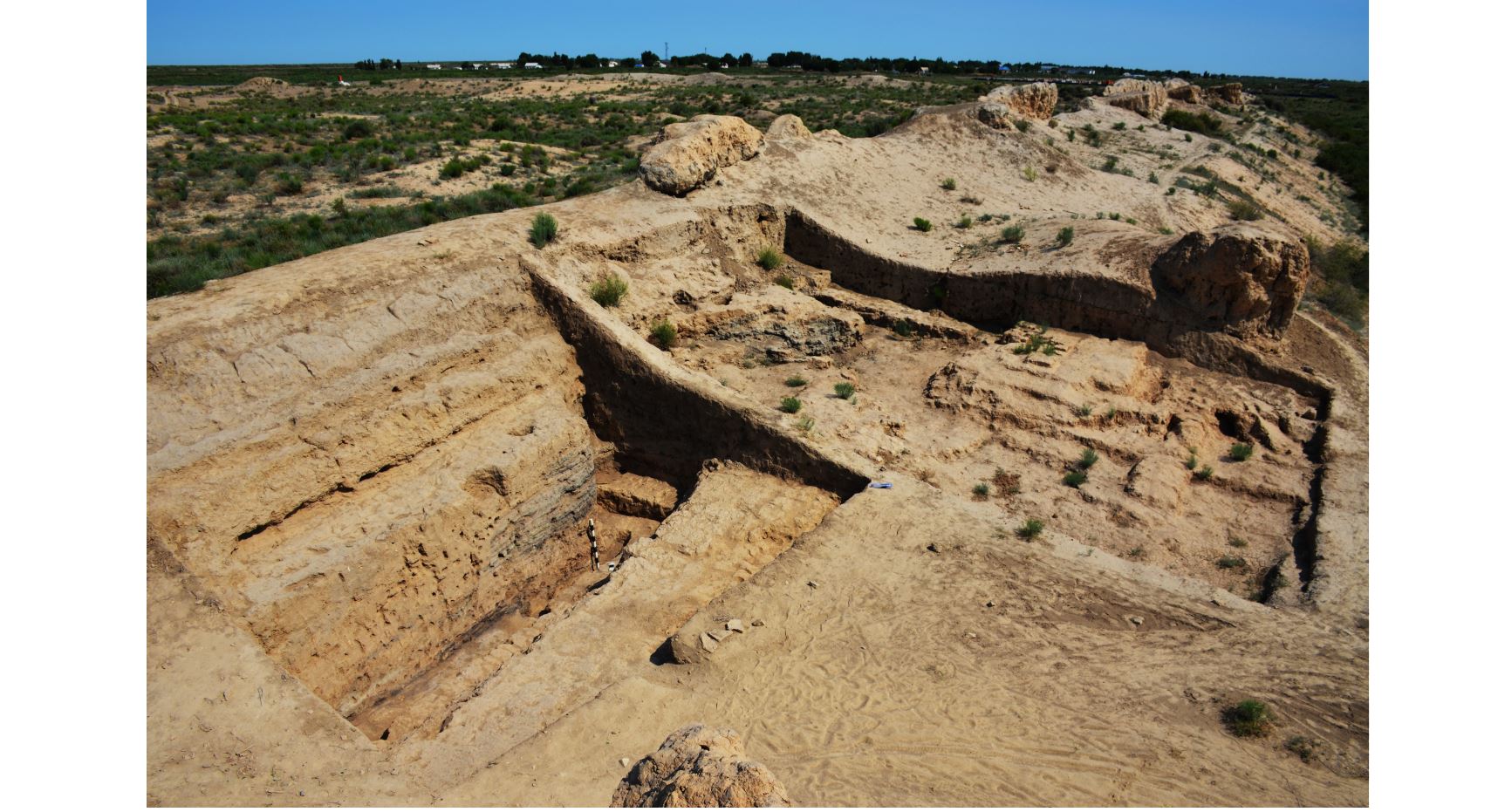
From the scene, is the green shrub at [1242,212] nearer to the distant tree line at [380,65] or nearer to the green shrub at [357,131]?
the green shrub at [357,131]

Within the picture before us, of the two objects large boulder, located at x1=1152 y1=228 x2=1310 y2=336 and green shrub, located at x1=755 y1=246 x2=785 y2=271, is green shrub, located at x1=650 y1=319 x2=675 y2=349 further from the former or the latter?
large boulder, located at x1=1152 y1=228 x2=1310 y2=336

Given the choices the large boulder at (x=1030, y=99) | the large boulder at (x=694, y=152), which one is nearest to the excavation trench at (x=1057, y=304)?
the large boulder at (x=694, y=152)

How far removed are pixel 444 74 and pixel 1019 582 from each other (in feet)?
215

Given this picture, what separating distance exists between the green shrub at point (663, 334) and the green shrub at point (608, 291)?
2.09ft

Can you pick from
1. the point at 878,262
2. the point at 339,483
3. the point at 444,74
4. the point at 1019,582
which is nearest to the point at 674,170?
the point at 878,262

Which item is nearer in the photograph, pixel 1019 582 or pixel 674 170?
pixel 1019 582

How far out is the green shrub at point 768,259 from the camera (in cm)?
1391

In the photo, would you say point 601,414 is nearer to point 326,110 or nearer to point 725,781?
point 725,781

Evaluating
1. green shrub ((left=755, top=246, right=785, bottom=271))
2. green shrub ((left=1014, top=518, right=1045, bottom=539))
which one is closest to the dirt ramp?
green shrub ((left=1014, top=518, right=1045, bottom=539))

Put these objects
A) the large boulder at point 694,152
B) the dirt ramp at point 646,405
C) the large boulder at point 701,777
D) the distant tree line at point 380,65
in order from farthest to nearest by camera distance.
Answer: the distant tree line at point 380,65 < the large boulder at point 694,152 < the dirt ramp at point 646,405 < the large boulder at point 701,777

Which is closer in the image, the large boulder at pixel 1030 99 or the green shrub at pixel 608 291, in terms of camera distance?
the green shrub at pixel 608 291

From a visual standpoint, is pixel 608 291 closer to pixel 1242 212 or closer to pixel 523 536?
pixel 523 536

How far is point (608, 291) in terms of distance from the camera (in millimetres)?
11211

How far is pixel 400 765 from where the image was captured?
18.1ft
